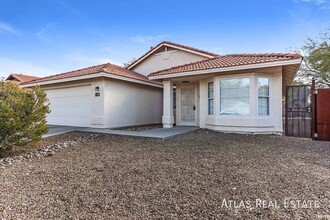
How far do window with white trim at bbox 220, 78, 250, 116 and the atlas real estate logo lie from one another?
274 inches

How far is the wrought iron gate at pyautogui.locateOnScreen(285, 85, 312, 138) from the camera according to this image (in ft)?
30.1

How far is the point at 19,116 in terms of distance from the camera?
6.94 meters

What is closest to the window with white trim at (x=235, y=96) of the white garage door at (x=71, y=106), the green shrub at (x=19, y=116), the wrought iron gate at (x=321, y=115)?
the wrought iron gate at (x=321, y=115)

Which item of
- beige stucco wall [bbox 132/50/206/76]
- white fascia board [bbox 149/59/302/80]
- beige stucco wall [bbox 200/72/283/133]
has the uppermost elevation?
beige stucco wall [bbox 132/50/206/76]

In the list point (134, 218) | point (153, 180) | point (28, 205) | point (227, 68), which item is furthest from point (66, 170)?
point (227, 68)

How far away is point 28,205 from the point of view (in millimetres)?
3400

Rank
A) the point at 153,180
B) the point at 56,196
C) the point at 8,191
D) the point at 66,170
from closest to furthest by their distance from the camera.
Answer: the point at 56,196 → the point at 8,191 → the point at 153,180 → the point at 66,170

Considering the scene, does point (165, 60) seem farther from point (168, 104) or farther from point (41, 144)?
point (41, 144)

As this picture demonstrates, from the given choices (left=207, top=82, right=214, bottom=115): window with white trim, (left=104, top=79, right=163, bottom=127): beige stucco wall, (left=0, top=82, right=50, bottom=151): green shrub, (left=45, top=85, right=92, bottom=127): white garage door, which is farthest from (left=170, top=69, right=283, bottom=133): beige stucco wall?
(left=0, top=82, right=50, bottom=151): green shrub

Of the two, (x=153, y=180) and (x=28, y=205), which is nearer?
(x=28, y=205)

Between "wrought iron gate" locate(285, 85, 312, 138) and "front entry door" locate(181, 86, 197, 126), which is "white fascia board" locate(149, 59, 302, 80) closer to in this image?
"wrought iron gate" locate(285, 85, 312, 138)

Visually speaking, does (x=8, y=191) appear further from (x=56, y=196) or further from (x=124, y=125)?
(x=124, y=125)

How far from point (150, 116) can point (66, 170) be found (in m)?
10.1

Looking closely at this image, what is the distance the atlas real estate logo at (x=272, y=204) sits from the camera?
3.11 meters
